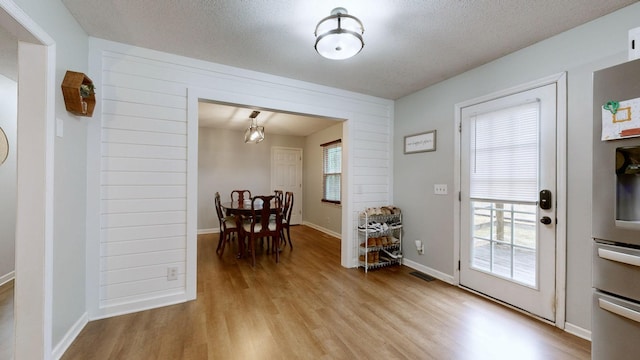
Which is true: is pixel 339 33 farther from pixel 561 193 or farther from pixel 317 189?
pixel 317 189

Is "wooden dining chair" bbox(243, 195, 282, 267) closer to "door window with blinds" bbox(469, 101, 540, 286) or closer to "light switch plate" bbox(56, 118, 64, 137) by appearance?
"light switch plate" bbox(56, 118, 64, 137)

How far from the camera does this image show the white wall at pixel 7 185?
2.77 metres

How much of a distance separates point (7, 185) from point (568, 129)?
556 centimetres

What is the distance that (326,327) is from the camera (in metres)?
2.06

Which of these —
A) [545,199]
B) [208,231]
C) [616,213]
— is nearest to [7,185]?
[208,231]

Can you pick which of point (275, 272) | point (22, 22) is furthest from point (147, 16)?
point (275, 272)

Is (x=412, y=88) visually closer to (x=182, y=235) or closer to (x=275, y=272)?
(x=275, y=272)

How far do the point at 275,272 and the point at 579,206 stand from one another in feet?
10.0

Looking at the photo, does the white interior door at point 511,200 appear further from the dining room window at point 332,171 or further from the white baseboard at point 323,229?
the dining room window at point 332,171

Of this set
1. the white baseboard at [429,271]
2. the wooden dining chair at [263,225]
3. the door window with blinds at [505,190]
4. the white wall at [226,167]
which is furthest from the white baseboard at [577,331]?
the white wall at [226,167]

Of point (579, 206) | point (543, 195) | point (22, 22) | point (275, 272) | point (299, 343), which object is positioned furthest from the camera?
point (275, 272)

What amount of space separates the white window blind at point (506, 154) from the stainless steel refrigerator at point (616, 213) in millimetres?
969

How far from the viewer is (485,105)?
8.63 ft

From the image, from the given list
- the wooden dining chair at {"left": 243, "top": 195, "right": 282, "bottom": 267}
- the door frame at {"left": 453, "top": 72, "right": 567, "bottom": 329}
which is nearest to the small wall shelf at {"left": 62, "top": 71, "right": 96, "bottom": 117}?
the wooden dining chair at {"left": 243, "top": 195, "right": 282, "bottom": 267}
